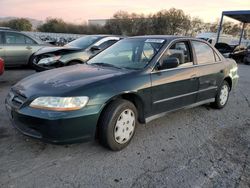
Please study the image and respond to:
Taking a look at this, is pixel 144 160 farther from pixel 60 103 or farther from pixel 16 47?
pixel 16 47

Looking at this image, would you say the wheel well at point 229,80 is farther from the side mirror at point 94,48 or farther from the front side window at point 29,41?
the front side window at point 29,41

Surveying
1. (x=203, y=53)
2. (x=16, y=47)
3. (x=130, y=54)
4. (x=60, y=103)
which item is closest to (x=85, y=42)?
(x=16, y=47)

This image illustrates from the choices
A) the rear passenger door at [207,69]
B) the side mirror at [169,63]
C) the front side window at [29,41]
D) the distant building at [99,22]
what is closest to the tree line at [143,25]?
the distant building at [99,22]

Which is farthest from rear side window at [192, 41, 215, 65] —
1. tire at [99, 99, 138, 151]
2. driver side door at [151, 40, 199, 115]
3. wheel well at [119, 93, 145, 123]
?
tire at [99, 99, 138, 151]

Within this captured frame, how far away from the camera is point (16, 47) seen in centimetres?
911

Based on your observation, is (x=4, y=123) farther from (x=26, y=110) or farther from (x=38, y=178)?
(x=38, y=178)

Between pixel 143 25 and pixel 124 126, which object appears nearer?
pixel 124 126

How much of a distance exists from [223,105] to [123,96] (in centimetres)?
301

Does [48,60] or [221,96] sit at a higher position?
[48,60]

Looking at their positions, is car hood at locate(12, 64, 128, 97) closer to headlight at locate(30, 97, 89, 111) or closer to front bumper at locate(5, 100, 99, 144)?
headlight at locate(30, 97, 89, 111)

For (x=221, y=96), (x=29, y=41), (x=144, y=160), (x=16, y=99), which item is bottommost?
(x=144, y=160)

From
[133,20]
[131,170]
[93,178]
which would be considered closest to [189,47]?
[131,170]

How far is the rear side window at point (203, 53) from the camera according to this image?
15.5 ft

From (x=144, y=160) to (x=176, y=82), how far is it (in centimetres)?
144
